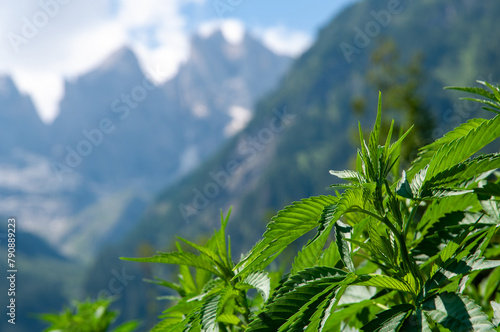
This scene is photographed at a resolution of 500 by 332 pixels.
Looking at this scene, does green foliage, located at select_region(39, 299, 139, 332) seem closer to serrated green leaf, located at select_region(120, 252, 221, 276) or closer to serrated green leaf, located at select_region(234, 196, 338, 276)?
serrated green leaf, located at select_region(120, 252, 221, 276)

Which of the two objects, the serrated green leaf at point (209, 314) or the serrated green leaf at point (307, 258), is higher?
the serrated green leaf at point (307, 258)

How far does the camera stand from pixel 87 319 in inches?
107

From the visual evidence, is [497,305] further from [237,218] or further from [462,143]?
[237,218]

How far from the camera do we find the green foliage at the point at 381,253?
91 cm

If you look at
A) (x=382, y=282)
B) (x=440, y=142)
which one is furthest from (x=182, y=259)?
(x=440, y=142)

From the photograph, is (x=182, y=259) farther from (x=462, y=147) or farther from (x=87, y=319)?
(x=87, y=319)

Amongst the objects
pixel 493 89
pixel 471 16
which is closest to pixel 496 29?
pixel 471 16

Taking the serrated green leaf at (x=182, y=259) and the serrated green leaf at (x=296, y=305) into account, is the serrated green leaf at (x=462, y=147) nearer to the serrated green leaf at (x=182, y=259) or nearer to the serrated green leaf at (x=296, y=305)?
the serrated green leaf at (x=296, y=305)

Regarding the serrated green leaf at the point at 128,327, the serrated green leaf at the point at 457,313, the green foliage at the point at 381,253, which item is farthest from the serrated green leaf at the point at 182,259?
the serrated green leaf at the point at 128,327

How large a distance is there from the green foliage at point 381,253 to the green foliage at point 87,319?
1477mm

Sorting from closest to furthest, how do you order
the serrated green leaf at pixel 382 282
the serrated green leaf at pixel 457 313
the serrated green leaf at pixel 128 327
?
the serrated green leaf at pixel 457 313
the serrated green leaf at pixel 382 282
the serrated green leaf at pixel 128 327

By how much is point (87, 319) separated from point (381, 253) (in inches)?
90.3

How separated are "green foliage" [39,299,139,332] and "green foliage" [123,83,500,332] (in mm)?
1477

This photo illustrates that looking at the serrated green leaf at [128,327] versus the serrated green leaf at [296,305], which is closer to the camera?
the serrated green leaf at [296,305]
